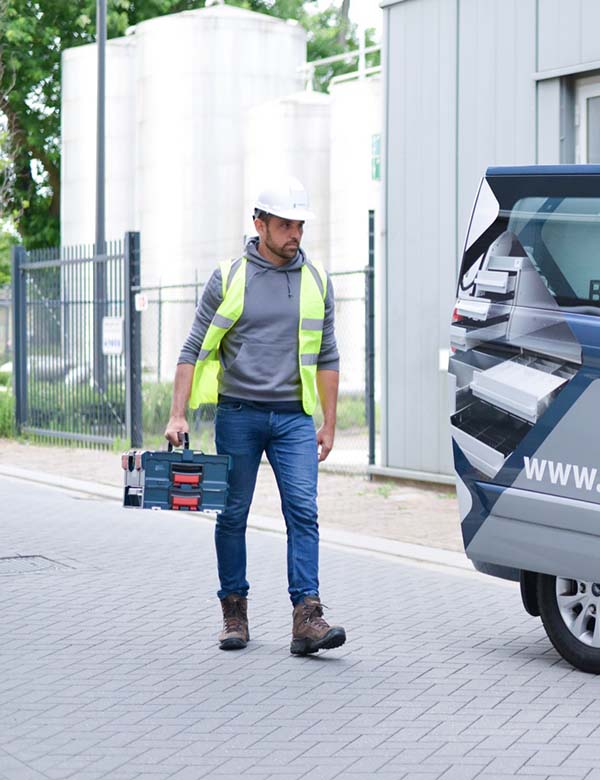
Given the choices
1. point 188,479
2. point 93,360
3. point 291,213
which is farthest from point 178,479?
point 93,360

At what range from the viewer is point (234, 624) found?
684 cm

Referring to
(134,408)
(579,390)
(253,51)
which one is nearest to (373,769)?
(579,390)

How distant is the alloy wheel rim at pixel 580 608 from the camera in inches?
246

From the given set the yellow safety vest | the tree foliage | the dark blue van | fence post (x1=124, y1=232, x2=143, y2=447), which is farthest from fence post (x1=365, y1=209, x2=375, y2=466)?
the tree foliage

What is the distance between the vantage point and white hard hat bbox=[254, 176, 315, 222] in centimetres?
655

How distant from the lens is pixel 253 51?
1438 inches

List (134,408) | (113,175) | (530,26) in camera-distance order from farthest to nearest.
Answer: (113,175), (134,408), (530,26)

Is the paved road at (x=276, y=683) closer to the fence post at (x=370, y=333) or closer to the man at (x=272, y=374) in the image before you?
the man at (x=272, y=374)

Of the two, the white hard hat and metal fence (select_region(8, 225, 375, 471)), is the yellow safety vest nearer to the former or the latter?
the white hard hat

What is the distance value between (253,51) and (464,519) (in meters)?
31.1

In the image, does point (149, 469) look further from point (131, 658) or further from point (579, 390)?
point (579, 390)

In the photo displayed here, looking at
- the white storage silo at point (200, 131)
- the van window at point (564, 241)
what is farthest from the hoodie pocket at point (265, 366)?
the white storage silo at point (200, 131)

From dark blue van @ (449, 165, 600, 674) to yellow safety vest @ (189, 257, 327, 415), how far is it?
592mm

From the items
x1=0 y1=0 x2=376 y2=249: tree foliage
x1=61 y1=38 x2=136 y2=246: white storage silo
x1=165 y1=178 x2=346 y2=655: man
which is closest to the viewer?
x1=165 y1=178 x2=346 y2=655: man
